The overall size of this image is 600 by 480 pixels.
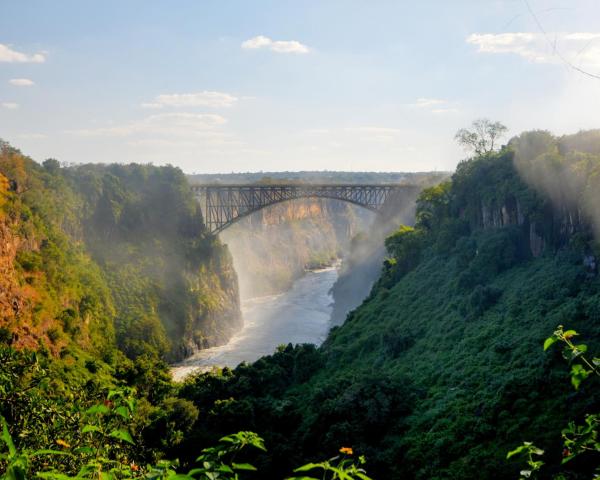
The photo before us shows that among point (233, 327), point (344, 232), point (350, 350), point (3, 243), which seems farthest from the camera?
point (344, 232)

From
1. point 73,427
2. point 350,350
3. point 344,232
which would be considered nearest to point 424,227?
point 350,350

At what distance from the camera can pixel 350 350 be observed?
1596 inches

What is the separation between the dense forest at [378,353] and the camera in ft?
59.5

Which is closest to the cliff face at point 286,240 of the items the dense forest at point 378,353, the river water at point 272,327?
the river water at point 272,327

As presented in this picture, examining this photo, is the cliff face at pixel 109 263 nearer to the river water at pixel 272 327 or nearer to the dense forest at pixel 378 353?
the dense forest at pixel 378 353

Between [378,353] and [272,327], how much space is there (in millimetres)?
42384

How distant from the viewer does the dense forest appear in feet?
59.5

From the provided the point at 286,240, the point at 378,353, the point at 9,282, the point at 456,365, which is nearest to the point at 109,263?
the point at 9,282

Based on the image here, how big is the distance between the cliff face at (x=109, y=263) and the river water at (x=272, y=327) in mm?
2348

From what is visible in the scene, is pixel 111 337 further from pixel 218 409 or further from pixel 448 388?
pixel 448 388

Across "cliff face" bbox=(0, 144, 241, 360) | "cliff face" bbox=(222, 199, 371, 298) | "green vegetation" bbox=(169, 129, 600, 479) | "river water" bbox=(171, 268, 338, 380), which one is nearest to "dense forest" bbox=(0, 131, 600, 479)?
"green vegetation" bbox=(169, 129, 600, 479)

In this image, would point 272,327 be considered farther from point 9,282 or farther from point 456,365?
point 456,365

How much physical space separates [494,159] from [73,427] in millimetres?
37727

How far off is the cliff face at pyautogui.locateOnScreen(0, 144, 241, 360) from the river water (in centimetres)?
235
